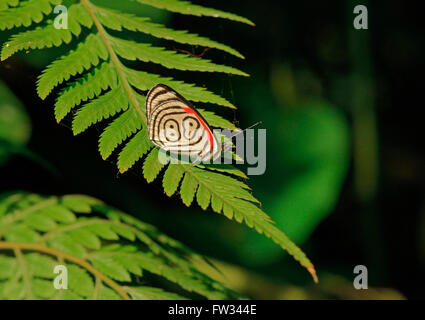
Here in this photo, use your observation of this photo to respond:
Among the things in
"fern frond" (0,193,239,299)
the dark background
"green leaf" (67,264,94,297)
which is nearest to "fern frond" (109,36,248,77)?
"fern frond" (0,193,239,299)

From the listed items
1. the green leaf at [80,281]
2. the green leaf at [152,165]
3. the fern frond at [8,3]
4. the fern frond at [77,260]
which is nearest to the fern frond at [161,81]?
the green leaf at [152,165]

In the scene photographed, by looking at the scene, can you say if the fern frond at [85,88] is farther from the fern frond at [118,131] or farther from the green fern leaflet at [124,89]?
the fern frond at [118,131]

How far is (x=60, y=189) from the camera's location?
266cm

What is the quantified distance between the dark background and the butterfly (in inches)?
54.3

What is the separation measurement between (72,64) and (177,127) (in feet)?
1.14

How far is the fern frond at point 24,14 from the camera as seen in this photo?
3.56 ft

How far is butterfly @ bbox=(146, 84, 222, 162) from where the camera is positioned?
109cm

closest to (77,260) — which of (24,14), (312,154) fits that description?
(24,14)

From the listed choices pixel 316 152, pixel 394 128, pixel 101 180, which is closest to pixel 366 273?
pixel 316 152

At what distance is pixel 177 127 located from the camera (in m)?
1.18

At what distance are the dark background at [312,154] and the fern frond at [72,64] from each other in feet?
4.15

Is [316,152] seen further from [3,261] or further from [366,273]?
[3,261]

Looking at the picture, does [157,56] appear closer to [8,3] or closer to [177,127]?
[177,127]

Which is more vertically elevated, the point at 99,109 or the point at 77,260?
the point at 99,109
